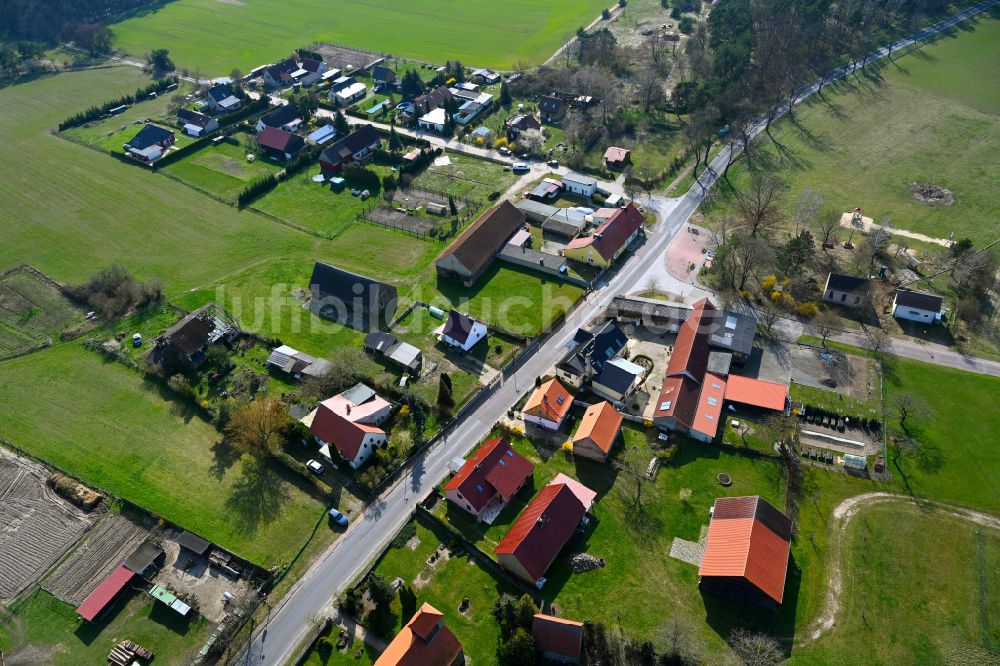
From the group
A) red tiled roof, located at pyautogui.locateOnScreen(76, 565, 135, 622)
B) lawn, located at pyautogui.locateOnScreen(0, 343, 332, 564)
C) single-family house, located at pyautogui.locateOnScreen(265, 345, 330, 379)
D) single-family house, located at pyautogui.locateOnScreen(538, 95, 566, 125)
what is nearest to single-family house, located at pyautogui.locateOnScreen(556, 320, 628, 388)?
single-family house, located at pyautogui.locateOnScreen(265, 345, 330, 379)

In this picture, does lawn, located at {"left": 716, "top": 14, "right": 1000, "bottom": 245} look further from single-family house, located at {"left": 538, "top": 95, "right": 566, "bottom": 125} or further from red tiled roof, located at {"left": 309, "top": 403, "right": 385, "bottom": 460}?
red tiled roof, located at {"left": 309, "top": 403, "right": 385, "bottom": 460}

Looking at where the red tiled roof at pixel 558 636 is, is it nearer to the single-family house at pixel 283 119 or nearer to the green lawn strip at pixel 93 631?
the green lawn strip at pixel 93 631

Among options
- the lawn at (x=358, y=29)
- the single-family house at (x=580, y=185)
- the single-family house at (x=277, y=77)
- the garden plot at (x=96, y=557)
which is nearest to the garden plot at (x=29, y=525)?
the garden plot at (x=96, y=557)

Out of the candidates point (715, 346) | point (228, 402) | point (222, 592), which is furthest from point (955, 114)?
point (222, 592)

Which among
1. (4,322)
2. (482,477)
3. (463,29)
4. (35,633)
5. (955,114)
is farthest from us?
(463,29)

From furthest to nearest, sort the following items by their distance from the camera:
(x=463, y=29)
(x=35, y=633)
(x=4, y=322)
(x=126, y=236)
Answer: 1. (x=463, y=29)
2. (x=126, y=236)
3. (x=4, y=322)
4. (x=35, y=633)

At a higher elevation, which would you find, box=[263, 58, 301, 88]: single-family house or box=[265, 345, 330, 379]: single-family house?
box=[263, 58, 301, 88]: single-family house

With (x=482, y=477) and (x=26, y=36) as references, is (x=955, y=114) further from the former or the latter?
(x=26, y=36)
